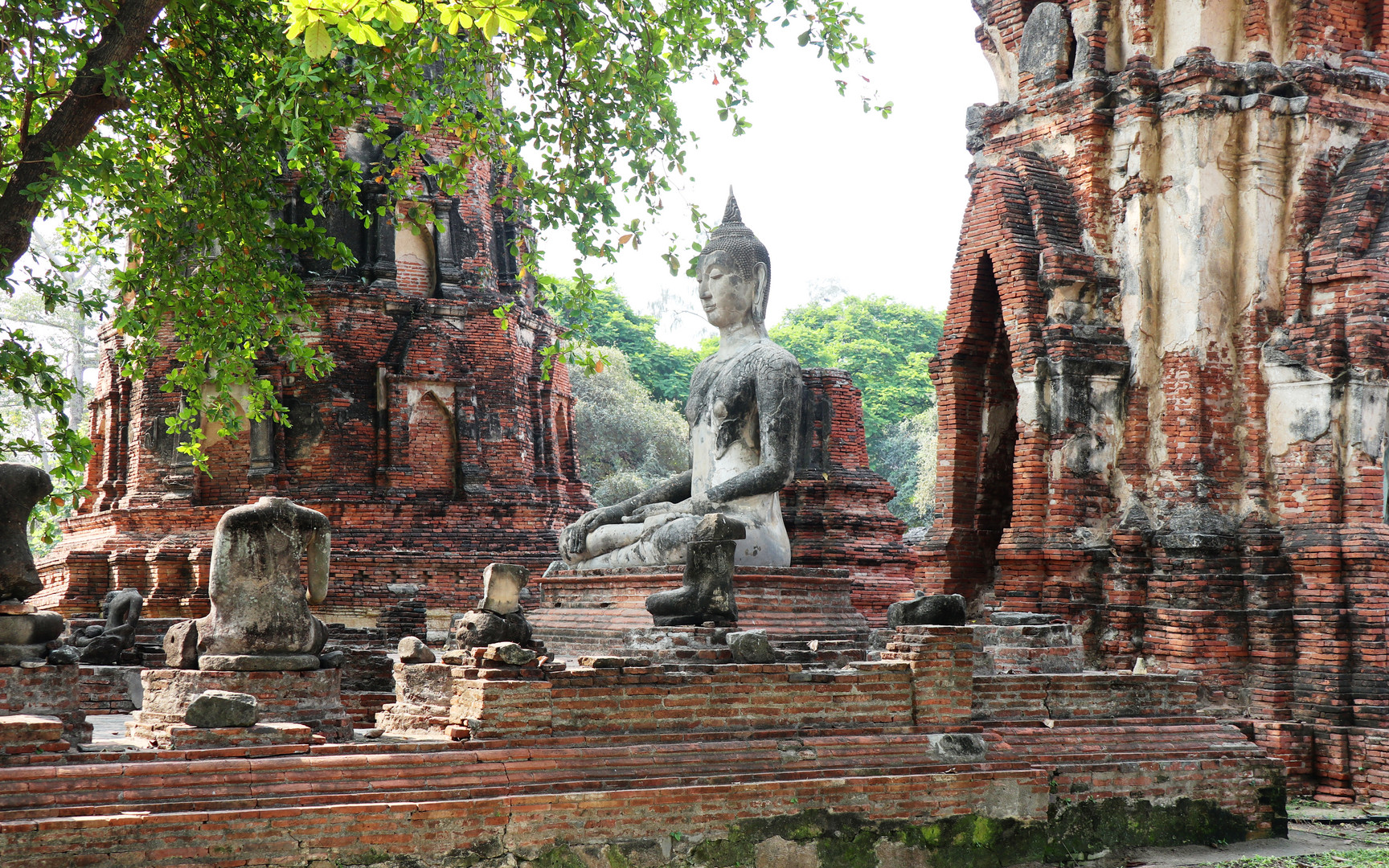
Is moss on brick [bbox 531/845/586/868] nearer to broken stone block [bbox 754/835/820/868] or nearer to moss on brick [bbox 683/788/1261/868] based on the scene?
moss on brick [bbox 683/788/1261/868]

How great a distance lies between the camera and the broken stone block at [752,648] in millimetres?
7871

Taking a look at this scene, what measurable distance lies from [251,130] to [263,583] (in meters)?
4.74

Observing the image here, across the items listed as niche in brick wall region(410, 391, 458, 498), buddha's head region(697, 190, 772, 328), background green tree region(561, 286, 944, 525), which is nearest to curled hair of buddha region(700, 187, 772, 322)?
buddha's head region(697, 190, 772, 328)

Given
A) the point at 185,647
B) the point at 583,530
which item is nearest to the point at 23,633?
the point at 185,647

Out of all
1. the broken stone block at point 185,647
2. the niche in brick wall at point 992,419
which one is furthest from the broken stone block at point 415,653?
the niche in brick wall at point 992,419

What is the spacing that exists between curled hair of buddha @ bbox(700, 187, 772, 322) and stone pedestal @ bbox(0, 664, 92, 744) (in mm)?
5252

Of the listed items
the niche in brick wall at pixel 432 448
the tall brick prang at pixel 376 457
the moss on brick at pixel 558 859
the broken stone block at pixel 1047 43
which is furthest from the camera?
the niche in brick wall at pixel 432 448

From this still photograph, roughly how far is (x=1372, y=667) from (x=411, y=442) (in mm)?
11781

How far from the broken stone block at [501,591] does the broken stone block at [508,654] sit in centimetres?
43

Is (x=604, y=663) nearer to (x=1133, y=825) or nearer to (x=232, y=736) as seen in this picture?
(x=232, y=736)

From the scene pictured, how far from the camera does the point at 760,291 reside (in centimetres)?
1038

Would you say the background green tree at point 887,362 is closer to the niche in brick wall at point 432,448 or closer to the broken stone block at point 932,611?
the niche in brick wall at point 432,448

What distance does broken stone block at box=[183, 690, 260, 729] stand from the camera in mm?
6582

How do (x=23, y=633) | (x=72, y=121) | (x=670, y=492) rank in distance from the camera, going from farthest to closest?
(x=670, y=492) → (x=72, y=121) → (x=23, y=633)
